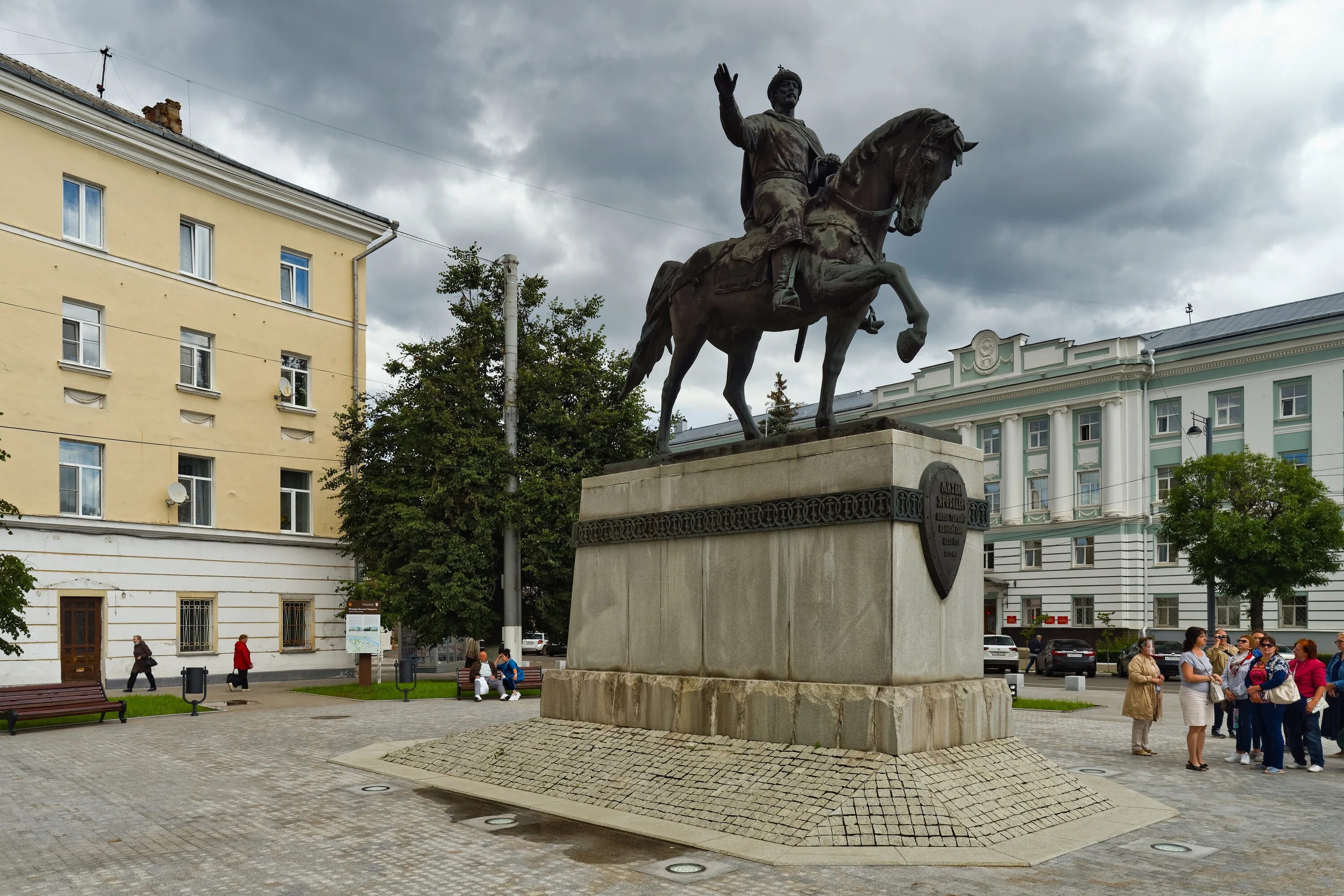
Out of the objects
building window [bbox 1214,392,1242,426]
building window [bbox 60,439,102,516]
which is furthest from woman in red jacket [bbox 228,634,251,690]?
building window [bbox 1214,392,1242,426]

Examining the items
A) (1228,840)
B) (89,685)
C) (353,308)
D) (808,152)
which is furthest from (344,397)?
(1228,840)

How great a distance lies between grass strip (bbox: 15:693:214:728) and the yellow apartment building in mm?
3327

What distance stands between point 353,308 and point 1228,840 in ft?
97.5

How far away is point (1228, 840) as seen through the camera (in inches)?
326

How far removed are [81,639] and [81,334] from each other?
24.5 ft

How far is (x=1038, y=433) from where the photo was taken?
53.5 metres

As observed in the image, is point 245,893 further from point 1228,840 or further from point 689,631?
point 1228,840

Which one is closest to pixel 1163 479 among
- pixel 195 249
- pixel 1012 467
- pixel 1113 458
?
pixel 1113 458

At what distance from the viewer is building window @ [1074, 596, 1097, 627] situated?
1969 inches

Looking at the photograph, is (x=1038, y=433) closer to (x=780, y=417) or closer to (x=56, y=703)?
(x=780, y=417)

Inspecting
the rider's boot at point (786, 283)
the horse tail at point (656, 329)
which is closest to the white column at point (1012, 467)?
the horse tail at point (656, 329)

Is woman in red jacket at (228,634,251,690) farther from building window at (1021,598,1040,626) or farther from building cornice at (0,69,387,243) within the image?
building window at (1021,598,1040,626)

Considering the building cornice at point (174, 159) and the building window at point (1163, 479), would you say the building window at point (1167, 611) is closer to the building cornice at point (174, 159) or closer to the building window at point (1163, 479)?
the building window at point (1163, 479)

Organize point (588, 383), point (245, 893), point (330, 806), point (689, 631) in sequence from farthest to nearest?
point (588, 383)
point (689, 631)
point (330, 806)
point (245, 893)
